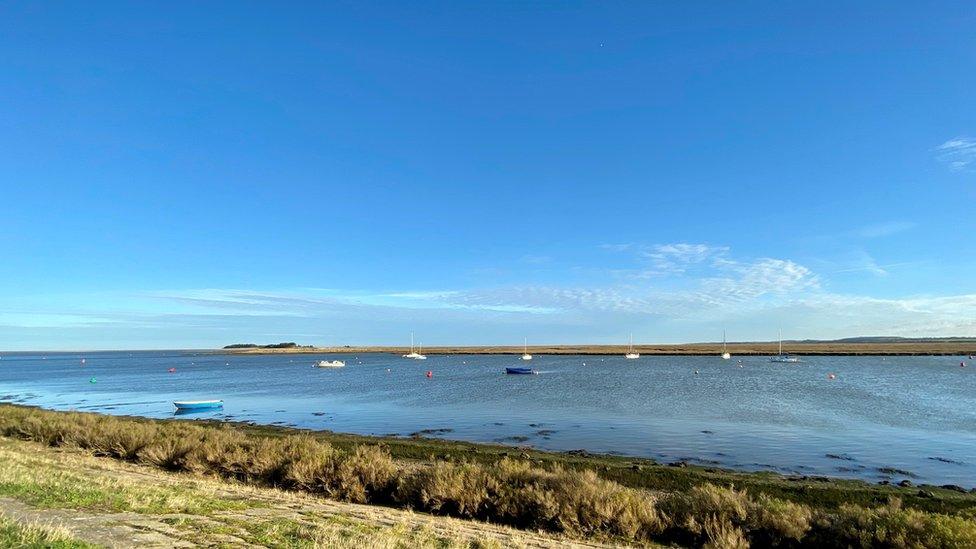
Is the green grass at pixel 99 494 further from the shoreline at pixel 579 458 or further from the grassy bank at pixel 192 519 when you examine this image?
the shoreline at pixel 579 458

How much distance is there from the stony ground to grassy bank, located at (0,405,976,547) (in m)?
1.15

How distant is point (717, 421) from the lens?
114 feet

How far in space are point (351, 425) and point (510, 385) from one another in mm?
33914

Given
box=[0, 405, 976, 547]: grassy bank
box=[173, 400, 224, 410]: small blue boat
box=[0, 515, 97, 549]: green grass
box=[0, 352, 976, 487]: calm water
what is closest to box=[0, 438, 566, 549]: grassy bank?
box=[0, 515, 97, 549]: green grass

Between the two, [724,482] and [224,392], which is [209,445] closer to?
[724,482]

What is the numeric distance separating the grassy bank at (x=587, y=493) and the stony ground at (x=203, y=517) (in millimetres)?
1146

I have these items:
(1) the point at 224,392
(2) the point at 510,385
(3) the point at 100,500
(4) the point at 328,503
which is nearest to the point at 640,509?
(4) the point at 328,503

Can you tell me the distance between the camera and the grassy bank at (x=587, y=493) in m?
11.1

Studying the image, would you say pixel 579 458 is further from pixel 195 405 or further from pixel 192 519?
pixel 195 405

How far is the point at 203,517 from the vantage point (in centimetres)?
963

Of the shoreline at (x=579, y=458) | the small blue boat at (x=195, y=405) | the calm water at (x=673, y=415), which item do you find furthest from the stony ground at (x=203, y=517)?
the small blue boat at (x=195, y=405)

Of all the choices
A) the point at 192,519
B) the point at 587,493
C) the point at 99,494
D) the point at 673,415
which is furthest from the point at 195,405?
the point at 587,493

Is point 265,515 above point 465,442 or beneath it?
above

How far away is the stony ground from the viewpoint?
8.23 metres
